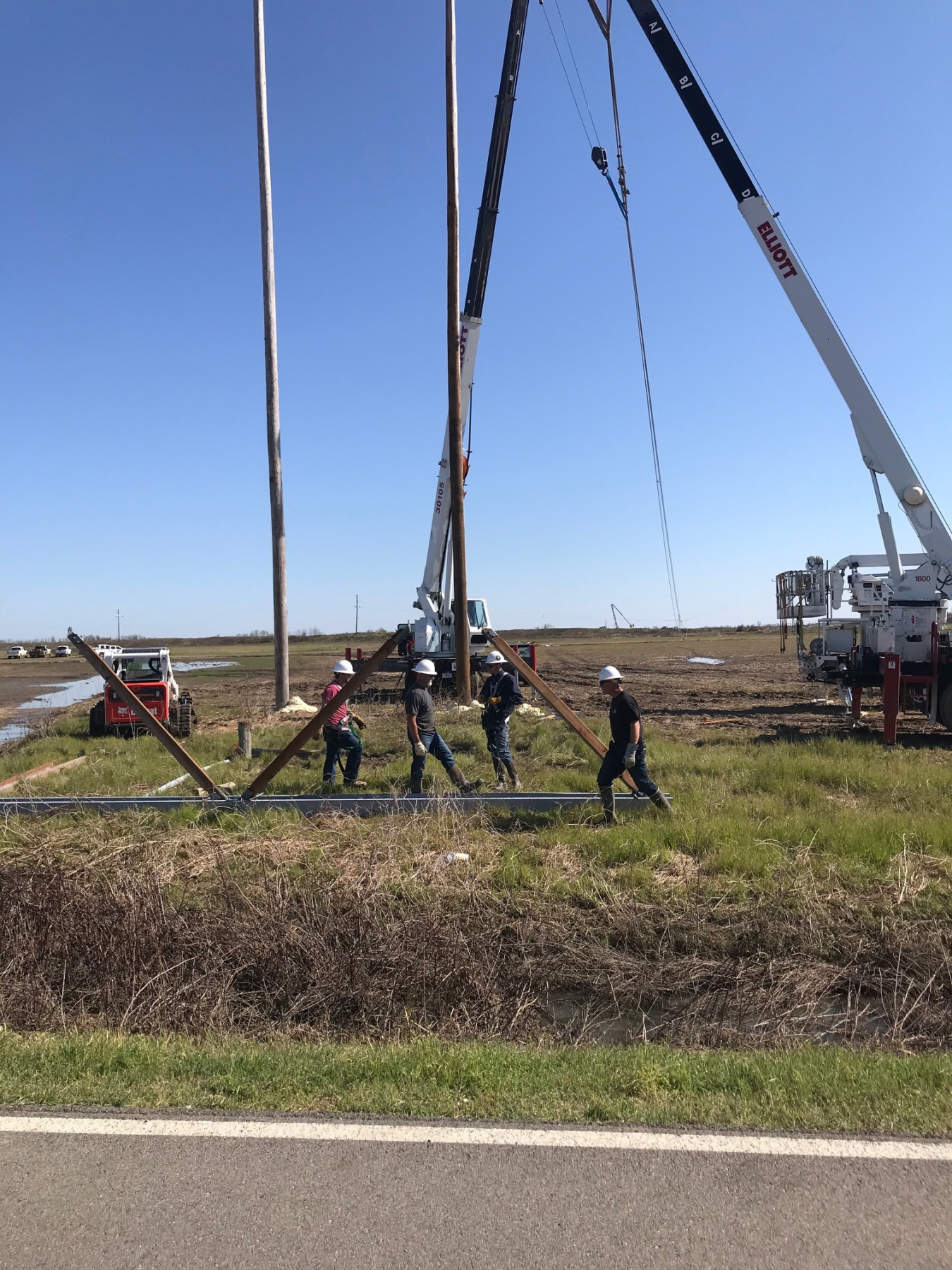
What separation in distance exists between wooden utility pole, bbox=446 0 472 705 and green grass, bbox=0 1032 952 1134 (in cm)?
497

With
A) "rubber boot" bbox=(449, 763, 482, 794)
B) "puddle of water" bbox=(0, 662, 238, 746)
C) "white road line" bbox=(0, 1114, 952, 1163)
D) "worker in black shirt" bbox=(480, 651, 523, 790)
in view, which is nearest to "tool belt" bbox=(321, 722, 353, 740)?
"rubber boot" bbox=(449, 763, 482, 794)

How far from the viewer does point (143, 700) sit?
16359mm

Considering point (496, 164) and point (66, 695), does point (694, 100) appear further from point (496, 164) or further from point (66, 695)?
point (66, 695)

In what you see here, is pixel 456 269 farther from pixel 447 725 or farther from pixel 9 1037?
pixel 9 1037

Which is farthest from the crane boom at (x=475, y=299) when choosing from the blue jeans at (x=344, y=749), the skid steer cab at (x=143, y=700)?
the blue jeans at (x=344, y=749)

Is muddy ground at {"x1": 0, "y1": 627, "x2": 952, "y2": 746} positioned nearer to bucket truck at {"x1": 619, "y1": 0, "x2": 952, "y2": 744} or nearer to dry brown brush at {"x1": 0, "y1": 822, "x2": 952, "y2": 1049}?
bucket truck at {"x1": 619, "y1": 0, "x2": 952, "y2": 744}

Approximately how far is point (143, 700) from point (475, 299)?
37.0 ft

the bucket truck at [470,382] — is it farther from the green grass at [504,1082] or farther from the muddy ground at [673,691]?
the green grass at [504,1082]

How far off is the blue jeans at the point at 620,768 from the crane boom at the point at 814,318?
10.6 m

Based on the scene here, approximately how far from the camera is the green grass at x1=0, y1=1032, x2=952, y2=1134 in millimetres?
3734

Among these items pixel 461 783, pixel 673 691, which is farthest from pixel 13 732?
pixel 673 691

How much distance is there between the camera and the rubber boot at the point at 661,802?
28.0 feet

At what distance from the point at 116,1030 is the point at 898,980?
16.9ft

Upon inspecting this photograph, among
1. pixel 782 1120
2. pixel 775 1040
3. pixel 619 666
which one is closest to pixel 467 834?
pixel 775 1040
